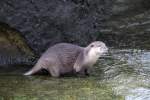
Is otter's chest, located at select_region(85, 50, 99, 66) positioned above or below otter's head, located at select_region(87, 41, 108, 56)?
below

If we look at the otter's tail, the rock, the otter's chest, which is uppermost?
the rock

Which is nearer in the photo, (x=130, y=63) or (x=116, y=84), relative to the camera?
(x=116, y=84)

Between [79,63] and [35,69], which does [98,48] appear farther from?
[35,69]

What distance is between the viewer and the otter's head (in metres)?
6.07

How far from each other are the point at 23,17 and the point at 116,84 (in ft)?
5.27

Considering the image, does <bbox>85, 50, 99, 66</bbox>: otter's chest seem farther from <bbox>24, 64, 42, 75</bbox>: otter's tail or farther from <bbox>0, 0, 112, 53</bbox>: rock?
<bbox>0, 0, 112, 53</bbox>: rock

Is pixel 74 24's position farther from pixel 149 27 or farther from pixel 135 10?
pixel 135 10

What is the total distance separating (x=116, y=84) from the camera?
562cm

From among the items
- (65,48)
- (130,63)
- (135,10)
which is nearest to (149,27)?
(135,10)

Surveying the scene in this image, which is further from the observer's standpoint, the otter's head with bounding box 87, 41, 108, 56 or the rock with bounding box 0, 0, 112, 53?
the rock with bounding box 0, 0, 112, 53

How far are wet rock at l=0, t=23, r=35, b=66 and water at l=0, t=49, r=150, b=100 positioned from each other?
228 mm

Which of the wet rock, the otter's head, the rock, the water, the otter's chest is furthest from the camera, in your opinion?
the wet rock

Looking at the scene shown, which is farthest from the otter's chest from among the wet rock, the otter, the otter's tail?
the wet rock

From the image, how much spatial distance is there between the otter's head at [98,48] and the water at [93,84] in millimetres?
261
